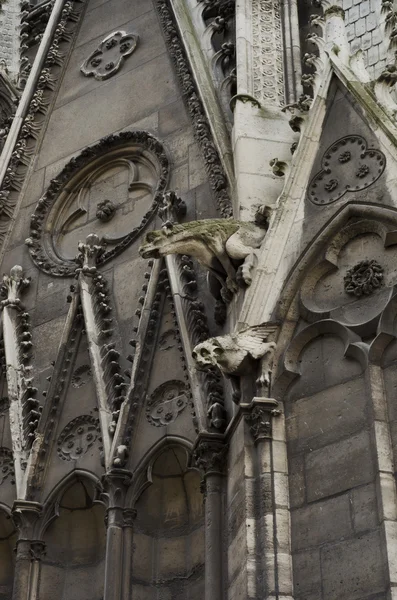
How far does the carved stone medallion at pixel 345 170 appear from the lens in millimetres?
11992

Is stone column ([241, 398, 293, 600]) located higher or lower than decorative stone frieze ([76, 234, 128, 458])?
lower

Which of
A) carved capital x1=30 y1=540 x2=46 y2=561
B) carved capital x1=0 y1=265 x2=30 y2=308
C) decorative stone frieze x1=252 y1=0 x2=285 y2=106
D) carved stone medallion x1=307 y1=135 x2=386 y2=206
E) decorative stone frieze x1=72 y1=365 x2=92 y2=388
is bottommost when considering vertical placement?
carved capital x1=30 y1=540 x2=46 y2=561

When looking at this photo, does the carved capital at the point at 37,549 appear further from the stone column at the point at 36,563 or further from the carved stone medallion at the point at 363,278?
the carved stone medallion at the point at 363,278

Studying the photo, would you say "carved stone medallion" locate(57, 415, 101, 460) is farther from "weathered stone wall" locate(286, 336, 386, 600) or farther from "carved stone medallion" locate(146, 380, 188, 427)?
"weathered stone wall" locate(286, 336, 386, 600)

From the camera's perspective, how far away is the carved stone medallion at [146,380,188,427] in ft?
42.4

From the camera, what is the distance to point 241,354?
11305 mm

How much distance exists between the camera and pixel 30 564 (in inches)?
507

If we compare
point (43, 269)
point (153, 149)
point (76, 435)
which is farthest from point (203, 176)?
point (76, 435)

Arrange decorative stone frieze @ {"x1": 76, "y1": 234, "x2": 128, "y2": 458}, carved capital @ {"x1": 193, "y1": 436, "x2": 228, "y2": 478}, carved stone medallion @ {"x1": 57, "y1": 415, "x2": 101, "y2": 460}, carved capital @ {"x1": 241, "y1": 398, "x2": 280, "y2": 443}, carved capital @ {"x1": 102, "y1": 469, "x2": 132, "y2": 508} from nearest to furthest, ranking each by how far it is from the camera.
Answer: carved capital @ {"x1": 241, "y1": 398, "x2": 280, "y2": 443}
carved capital @ {"x1": 193, "y1": 436, "x2": 228, "y2": 478}
carved capital @ {"x1": 102, "y1": 469, "x2": 132, "y2": 508}
decorative stone frieze @ {"x1": 76, "y1": 234, "x2": 128, "y2": 458}
carved stone medallion @ {"x1": 57, "y1": 415, "x2": 101, "y2": 460}

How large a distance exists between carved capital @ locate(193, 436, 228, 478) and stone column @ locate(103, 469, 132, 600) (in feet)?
3.39

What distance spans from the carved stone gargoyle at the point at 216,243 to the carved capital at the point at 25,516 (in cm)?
292

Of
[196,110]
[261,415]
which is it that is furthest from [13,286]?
[261,415]

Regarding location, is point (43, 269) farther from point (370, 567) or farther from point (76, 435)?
point (370, 567)

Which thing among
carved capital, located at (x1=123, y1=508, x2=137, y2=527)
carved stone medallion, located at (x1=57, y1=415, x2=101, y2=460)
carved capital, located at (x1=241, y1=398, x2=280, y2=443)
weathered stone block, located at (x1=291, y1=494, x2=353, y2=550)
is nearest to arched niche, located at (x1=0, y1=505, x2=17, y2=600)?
carved stone medallion, located at (x1=57, y1=415, x2=101, y2=460)
